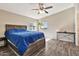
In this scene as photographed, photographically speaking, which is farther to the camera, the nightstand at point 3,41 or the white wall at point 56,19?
the white wall at point 56,19

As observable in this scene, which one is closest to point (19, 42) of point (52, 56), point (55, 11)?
point (52, 56)

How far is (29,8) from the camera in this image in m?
1.99

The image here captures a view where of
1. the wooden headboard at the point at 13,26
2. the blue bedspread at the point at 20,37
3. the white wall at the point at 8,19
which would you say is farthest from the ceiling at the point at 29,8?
the blue bedspread at the point at 20,37

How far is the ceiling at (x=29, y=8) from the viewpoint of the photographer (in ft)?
5.97

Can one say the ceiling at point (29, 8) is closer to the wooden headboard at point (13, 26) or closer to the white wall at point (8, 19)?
the white wall at point (8, 19)

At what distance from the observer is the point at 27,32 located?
7.09 feet

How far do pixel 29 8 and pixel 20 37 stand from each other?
600 millimetres

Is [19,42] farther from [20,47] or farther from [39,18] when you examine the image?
[39,18]

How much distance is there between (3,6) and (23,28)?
608 mm

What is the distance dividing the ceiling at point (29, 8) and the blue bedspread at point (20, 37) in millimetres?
369

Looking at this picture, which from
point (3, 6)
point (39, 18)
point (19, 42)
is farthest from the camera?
point (39, 18)

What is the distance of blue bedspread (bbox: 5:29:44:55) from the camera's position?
1.88 meters

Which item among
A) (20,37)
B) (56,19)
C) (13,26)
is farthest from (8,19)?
(56,19)

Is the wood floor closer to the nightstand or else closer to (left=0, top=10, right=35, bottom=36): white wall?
the nightstand
